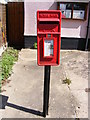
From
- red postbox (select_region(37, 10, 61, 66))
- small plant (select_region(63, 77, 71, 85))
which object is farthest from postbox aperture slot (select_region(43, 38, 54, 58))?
small plant (select_region(63, 77, 71, 85))

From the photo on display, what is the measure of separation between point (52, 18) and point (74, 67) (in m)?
3.35

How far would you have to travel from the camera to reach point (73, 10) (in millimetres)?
7105

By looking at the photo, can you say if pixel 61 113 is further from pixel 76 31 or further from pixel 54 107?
pixel 76 31

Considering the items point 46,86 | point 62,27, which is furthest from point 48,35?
point 62,27

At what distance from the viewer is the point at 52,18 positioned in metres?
2.39

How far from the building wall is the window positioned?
0.22 meters

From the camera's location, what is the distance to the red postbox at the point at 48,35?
7.82ft

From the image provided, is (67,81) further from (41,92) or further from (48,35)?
(48,35)

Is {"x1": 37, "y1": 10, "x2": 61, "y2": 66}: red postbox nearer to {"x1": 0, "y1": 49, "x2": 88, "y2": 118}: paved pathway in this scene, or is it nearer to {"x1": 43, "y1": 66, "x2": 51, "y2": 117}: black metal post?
{"x1": 43, "y1": 66, "x2": 51, "y2": 117}: black metal post

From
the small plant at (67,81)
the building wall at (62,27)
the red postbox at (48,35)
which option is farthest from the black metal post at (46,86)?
the building wall at (62,27)

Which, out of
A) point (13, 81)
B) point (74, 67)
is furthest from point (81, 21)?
point (13, 81)

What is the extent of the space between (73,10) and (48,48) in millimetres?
5198

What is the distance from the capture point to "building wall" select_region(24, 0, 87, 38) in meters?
7.12

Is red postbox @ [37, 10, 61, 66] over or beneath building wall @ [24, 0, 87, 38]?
beneath
